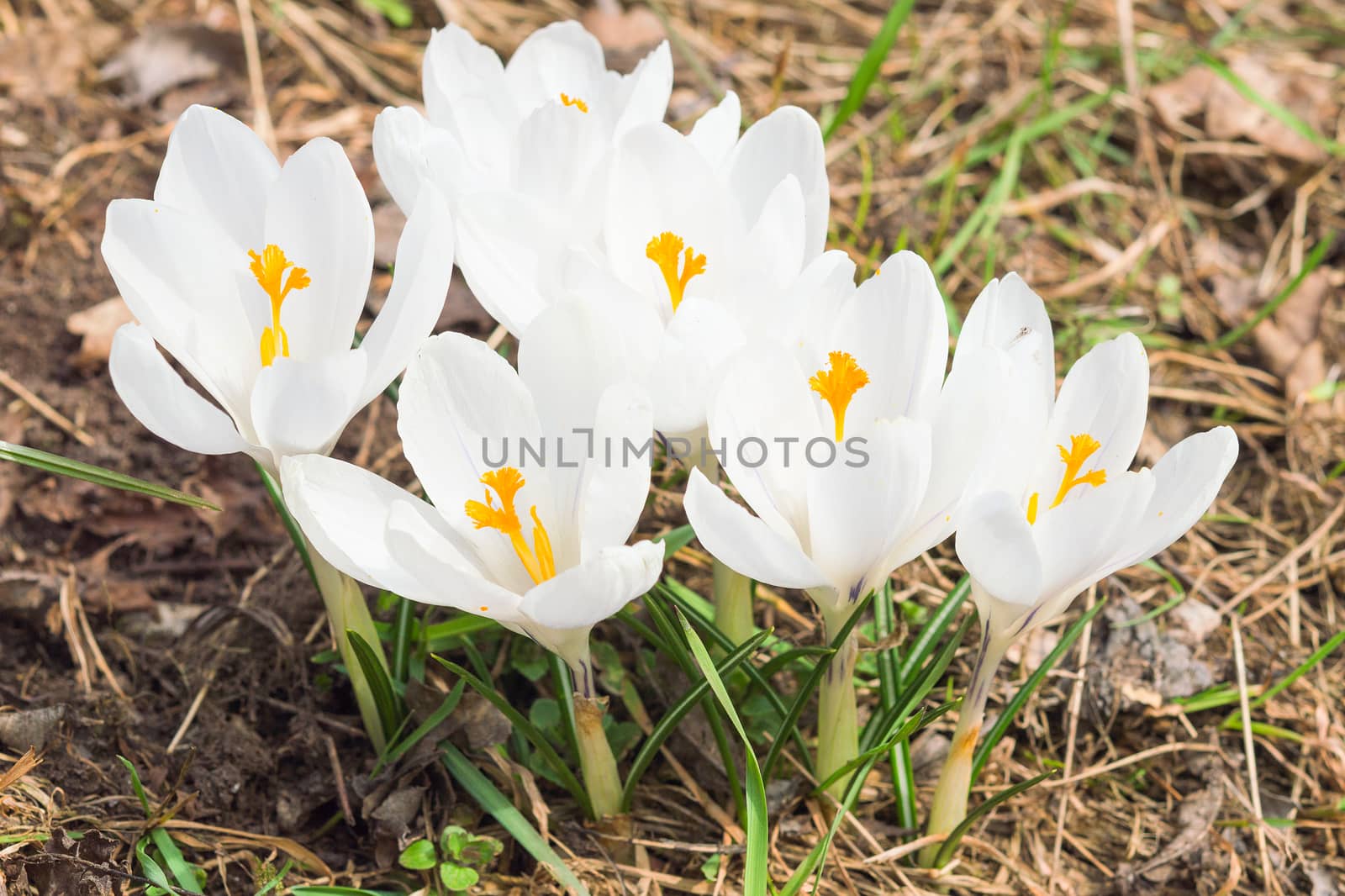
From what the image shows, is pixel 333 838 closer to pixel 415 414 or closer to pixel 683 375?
pixel 415 414

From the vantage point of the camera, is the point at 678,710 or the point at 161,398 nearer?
the point at 161,398

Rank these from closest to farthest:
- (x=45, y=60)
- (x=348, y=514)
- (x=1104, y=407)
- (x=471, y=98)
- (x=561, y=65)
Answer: (x=348, y=514), (x=1104, y=407), (x=471, y=98), (x=561, y=65), (x=45, y=60)

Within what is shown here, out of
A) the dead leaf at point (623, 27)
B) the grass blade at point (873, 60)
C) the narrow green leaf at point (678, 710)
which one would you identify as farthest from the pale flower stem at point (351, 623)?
the dead leaf at point (623, 27)

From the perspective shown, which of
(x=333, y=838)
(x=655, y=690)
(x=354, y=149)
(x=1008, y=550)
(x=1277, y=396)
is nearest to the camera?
(x=1008, y=550)

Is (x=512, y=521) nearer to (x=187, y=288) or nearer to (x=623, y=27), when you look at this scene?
(x=187, y=288)

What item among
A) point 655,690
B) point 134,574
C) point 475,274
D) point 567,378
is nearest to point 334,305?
point 475,274

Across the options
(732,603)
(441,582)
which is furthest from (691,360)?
(732,603)

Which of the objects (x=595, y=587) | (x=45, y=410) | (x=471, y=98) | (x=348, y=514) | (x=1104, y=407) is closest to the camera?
(x=595, y=587)
